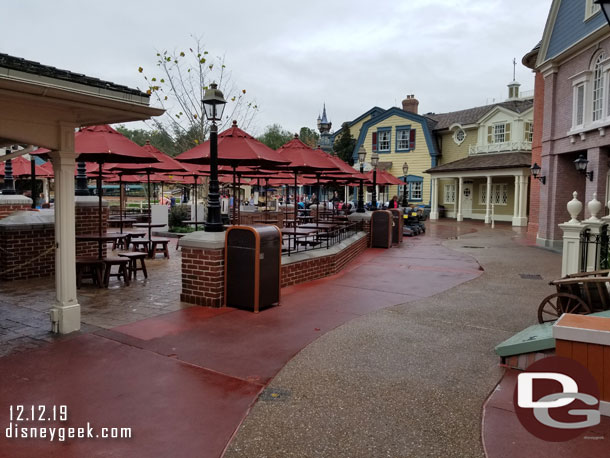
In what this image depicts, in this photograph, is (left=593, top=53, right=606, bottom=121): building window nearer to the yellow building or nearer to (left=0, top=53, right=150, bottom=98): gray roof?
(left=0, top=53, right=150, bottom=98): gray roof

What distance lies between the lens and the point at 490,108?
31.8m

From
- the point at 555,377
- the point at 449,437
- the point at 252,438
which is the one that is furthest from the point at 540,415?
the point at 252,438

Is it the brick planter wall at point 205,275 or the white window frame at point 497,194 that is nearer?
the brick planter wall at point 205,275

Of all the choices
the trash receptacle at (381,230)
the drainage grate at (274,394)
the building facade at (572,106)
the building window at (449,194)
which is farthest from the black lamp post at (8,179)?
the building window at (449,194)

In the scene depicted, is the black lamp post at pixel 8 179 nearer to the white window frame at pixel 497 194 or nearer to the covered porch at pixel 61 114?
the covered porch at pixel 61 114

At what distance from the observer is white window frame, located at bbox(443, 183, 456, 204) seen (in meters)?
34.1

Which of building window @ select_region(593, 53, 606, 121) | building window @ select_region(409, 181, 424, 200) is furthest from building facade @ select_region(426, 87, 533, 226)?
building window @ select_region(593, 53, 606, 121)

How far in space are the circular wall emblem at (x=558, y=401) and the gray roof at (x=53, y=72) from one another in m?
5.22

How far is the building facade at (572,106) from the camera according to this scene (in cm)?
1380

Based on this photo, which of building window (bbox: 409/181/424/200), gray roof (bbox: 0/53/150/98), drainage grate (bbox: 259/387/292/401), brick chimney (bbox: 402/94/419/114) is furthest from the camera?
brick chimney (bbox: 402/94/419/114)

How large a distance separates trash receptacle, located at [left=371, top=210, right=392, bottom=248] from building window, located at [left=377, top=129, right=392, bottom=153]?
21.2 metres

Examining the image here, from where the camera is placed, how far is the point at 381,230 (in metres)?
16.5

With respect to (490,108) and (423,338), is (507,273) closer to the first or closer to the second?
(423,338)

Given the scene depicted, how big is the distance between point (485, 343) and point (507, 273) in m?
6.07
